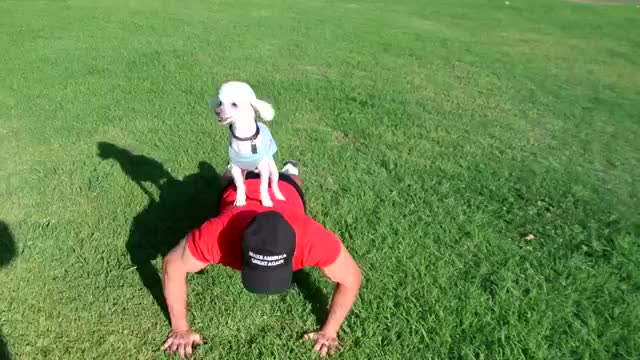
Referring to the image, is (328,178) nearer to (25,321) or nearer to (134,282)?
(134,282)

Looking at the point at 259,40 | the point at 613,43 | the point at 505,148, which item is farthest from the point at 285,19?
the point at 505,148

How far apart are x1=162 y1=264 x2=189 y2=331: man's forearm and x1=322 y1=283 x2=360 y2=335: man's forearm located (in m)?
0.80

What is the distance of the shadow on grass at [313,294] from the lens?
3527 millimetres

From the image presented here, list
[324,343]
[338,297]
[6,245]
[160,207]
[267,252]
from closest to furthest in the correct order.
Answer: [267,252] < [338,297] < [324,343] < [6,245] < [160,207]

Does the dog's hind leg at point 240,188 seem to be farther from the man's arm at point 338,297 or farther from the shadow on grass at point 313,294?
the shadow on grass at point 313,294

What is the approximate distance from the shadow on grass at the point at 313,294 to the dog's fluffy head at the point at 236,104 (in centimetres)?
138

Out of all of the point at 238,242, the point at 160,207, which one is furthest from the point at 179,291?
the point at 160,207

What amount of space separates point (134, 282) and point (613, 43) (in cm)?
1277

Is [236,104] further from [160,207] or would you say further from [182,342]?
[160,207]

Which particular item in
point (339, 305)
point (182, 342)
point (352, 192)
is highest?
point (339, 305)

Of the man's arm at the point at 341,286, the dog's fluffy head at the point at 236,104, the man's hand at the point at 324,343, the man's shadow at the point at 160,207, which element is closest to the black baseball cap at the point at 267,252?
the man's arm at the point at 341,286

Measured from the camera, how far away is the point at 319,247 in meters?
2.78

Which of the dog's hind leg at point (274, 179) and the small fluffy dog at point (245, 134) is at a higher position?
the small fluffy dog at point (245, 134)

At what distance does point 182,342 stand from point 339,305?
0.91 metres
